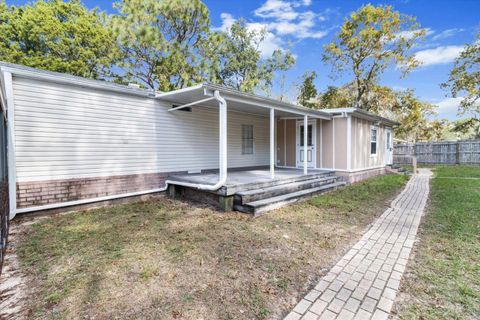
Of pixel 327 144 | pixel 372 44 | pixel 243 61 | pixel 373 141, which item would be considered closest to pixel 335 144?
pixel 327 144

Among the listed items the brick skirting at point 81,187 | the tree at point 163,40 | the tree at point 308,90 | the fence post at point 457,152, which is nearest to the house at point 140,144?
the brick skirting at point 81,187

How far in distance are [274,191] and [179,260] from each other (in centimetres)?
340

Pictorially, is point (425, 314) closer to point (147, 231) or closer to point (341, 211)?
point (341, 211)

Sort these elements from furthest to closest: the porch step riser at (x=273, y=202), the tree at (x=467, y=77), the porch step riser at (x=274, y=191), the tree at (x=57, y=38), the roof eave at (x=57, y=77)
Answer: the tree at (x=467, y=77), the tree at (x=57, y=38), the porch step riser at (x=274, y=191), the porch step riser at (x=273, y=202), the roof eave at (x=57, y=77)

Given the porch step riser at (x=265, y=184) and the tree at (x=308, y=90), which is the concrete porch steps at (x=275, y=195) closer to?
the porch step riser at (x=265, y=184)

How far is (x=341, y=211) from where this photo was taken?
5.44 m

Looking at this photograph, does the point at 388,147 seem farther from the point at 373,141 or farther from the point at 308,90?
the point at 308,90

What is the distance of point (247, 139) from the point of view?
9.68m

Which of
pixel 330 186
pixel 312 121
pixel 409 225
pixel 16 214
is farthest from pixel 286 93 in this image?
pixel 16 214

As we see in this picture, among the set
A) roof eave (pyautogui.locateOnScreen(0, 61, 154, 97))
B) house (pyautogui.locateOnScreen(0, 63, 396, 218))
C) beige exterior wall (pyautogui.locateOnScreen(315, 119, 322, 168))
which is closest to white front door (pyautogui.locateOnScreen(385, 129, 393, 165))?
house (pyautogui.locateOnScreen(0, 63, 396, 218))

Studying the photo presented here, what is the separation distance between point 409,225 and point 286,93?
18.0 metres

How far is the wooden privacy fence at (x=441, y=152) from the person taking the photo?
51.8 ft

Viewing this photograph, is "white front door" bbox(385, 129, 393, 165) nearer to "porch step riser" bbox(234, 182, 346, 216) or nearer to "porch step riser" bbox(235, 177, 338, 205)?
"porch step riser" bbox(235, 177, 338, 205)

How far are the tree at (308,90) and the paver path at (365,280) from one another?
16.8 meters
